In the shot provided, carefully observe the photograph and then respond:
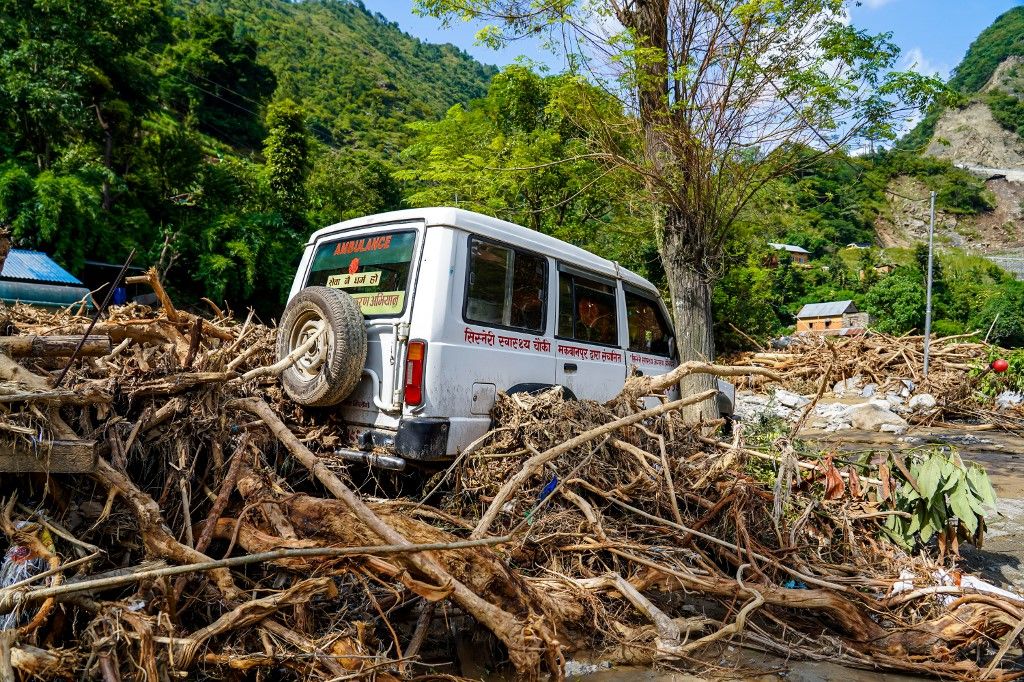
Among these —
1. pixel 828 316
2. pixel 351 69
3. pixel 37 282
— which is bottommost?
pixel 37 282

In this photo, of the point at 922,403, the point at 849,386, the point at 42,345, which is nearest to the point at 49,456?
the point at 42,345

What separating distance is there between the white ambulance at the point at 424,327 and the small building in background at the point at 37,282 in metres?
11.5

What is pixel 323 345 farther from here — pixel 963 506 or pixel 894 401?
pixel 894 401

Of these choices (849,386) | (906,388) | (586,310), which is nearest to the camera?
(586,310)

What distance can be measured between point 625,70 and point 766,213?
5730 millimetres

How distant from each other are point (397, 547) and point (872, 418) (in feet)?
41.7

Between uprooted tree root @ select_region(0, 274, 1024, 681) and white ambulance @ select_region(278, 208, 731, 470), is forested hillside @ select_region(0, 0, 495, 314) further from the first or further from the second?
uprooted tree root @ select_region(0, 274, 1024, 681)

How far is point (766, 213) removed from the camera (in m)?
12.6

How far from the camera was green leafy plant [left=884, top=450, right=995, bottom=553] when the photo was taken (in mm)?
4402

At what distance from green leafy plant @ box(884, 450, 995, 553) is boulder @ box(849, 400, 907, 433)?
29.3 ft

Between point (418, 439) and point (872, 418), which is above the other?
point (418, 439)

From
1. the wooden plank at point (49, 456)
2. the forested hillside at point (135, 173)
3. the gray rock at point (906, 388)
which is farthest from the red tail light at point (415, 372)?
the gray rock at point (906, 388)

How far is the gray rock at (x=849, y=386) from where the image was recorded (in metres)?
16.8

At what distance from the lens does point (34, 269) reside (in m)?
14.9
